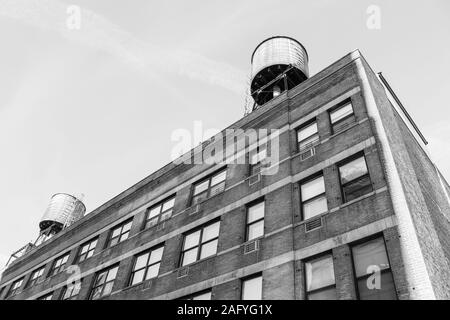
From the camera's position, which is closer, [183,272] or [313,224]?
[313,224]

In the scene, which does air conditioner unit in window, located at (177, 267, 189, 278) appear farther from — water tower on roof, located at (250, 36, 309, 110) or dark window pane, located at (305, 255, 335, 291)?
water tower on roof, located at (250, 36, 309, 110)

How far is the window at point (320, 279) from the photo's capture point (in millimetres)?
11539

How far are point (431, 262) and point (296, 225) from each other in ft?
14.8

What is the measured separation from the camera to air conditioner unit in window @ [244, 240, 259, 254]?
47.2 ft

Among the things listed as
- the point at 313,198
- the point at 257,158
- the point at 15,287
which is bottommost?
the point at 313,198

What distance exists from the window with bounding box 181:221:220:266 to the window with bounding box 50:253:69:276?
Result: 41.9 feet

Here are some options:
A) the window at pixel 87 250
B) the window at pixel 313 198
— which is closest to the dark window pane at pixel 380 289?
the window at pixel 313 198

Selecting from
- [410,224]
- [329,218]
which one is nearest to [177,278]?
[329,218]

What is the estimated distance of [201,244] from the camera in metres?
17.0

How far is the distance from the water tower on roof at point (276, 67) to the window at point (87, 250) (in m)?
14.2

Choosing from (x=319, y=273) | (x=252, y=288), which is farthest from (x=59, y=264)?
(x=319, y=273)

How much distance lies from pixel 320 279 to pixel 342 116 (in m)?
7.40

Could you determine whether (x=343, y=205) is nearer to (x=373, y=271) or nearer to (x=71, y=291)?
(x=373, y=271)

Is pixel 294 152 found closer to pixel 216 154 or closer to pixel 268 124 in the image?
pixel 268 124
